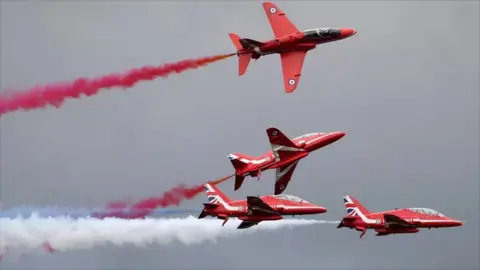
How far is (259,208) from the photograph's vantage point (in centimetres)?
7650

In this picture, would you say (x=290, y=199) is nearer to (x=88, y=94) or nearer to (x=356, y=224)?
(x=356, y=224)

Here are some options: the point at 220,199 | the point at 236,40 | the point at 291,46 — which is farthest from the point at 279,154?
the point at 236,40

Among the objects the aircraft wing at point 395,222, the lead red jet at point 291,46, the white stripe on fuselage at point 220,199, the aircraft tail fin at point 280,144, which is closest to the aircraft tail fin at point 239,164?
the aircraft tail fin at point 280,144

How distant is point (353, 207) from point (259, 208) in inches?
383

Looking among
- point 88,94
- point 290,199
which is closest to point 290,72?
point 290,199

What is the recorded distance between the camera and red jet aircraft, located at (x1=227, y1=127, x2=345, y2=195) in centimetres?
7638

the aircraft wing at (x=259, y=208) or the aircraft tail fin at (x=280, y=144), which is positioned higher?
the aircraft tail fin at (x=280, y=144)

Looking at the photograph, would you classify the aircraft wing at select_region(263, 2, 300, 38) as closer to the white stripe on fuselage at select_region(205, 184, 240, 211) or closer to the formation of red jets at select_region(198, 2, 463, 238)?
the formation of red jets at select_region(198, 2, 463, 238)

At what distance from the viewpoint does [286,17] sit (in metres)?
79.9

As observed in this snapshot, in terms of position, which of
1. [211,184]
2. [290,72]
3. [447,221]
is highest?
[290,72]

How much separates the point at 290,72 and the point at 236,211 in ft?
32.4

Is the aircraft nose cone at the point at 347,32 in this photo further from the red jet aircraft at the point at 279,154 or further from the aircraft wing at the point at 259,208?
the aircraft wing at the point at 259,208

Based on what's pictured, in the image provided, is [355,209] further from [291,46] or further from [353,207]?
[291,46]

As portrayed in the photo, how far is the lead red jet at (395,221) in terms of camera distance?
3135 inches
